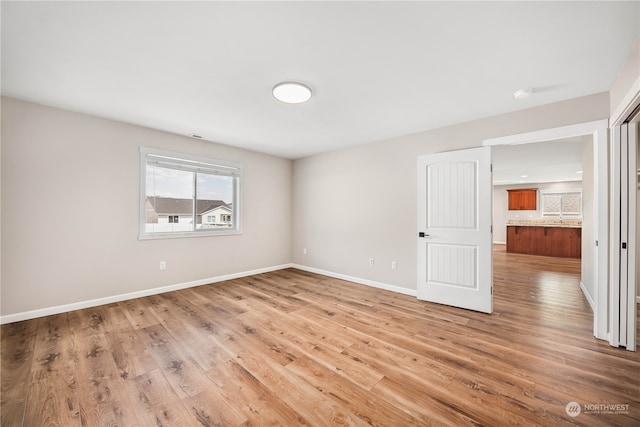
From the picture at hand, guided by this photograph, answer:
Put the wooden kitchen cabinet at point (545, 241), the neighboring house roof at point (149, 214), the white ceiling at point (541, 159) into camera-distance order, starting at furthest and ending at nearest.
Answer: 1. the wooden kitchen cabinet at point (545, 241)
2. the white ceiling at point (541, 159)
3. the neighboring house roof at point (149, 214)

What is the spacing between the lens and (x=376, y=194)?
167 inches

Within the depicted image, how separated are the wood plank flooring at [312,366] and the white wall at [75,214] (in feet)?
1.39

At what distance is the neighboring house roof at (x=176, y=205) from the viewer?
3.83 m

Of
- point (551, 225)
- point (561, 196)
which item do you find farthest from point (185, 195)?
point (561, 196)

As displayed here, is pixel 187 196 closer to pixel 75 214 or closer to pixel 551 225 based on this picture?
pixel 75 214

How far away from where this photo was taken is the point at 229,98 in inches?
107

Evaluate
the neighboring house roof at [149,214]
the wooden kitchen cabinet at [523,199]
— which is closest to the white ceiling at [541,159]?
the wooden kitchen cabinet at [523,199]

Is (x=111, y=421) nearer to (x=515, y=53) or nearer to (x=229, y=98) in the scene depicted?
(x=229, y=98)

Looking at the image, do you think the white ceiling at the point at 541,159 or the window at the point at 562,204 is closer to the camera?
the white ceiling at the point at 541,159

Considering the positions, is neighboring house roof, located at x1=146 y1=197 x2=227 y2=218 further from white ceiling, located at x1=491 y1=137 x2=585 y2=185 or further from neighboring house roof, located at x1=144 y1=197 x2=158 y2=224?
white ceiling, located at x1=491 y1=137 x2=585 y2=185

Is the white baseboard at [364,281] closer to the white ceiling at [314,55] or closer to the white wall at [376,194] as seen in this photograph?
the white wall at [376,194]

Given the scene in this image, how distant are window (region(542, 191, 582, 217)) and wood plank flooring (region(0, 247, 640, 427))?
26.4 feet

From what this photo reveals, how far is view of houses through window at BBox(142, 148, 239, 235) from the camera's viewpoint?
3.81 meters

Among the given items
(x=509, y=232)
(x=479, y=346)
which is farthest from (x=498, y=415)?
(x=509, y=232)
